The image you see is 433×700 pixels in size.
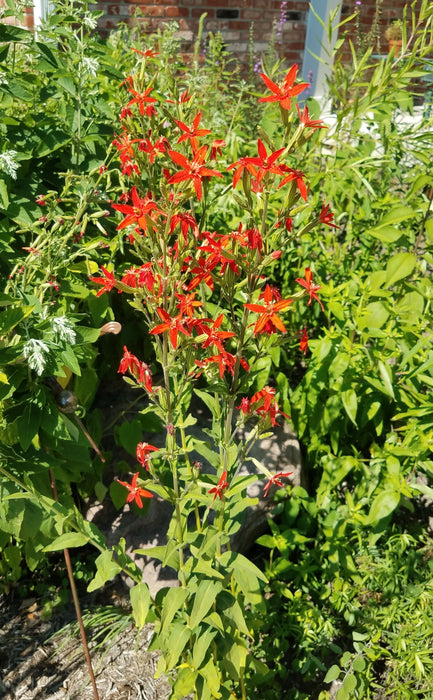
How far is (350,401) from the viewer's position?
7.29ft

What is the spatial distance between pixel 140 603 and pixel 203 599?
6.4 inches

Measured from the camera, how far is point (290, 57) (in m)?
6.43

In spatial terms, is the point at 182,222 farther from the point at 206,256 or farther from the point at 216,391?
the point at 216,391

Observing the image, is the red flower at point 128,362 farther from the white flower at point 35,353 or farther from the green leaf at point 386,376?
the green leaf at point 386,376

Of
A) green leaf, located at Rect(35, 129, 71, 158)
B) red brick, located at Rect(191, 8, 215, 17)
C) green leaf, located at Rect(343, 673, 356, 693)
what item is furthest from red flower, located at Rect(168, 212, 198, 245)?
red brick, located at Rect(191, 8, 215, 17)

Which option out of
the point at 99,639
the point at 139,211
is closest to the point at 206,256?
the point at 139,211

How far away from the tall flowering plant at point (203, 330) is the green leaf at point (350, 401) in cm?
66

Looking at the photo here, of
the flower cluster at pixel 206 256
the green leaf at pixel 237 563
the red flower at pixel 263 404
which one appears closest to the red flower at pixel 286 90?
the flower cluster at pixel 206 256

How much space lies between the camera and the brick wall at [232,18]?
17.9 feet

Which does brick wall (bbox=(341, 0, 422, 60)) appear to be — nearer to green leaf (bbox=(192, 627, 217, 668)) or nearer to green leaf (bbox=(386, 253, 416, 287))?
green leaf (bbox=(386, 253, 416, 287))

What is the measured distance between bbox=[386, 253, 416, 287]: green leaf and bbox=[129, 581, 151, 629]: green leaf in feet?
4.28

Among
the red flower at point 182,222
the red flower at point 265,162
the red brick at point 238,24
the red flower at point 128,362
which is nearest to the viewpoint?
the red flower at point 265,162

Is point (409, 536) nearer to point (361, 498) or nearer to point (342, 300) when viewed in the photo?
point (361, 498)

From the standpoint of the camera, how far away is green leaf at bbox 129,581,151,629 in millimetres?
1532
